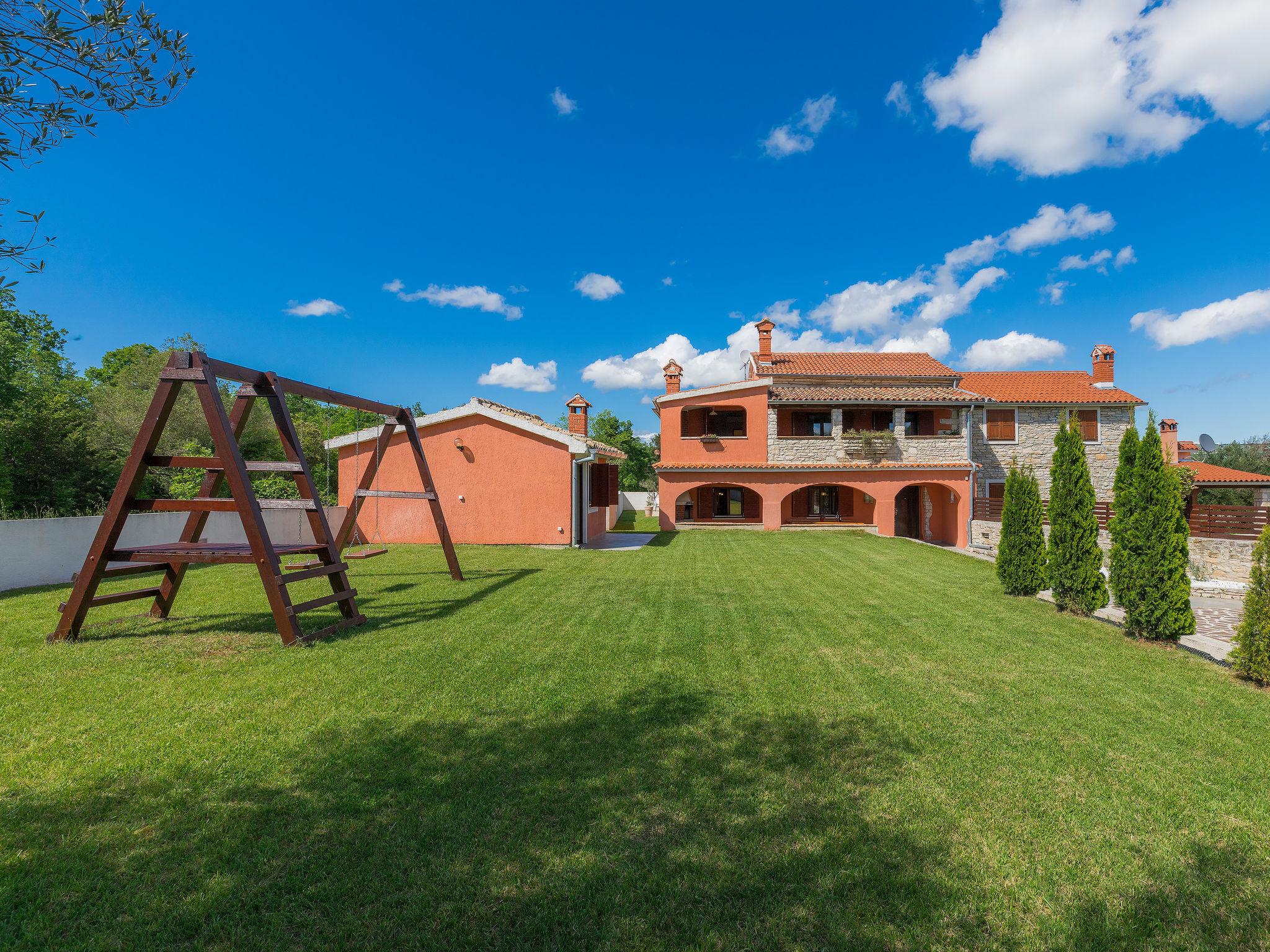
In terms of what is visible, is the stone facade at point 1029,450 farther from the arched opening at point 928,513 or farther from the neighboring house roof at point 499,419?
the neighboring house roof at point 499,419

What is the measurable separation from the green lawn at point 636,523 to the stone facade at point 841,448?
240 inches

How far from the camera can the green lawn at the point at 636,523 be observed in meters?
24.9

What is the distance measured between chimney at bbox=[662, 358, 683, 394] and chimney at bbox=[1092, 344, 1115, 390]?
67.8 ft

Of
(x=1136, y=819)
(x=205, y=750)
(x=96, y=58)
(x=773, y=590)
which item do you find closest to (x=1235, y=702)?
(x=1136, y=819)

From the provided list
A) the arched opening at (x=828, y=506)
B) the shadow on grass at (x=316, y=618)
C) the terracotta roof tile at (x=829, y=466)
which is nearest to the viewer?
the shadow on grass at (x=316, y=618)

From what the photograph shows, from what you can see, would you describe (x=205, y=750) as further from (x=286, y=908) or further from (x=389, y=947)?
(x=389, y=947)

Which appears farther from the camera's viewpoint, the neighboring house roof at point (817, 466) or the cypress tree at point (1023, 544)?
the neighboring house roof at point (817, 466)

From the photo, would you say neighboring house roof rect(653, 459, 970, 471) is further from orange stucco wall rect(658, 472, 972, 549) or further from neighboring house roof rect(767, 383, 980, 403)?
neighboring house roof rect(767, 383, 980, 403)

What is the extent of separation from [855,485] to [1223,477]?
1959 centimetres

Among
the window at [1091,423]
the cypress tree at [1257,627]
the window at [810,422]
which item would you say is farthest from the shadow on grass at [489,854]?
the window at [1091,423]

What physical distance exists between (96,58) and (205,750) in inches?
191

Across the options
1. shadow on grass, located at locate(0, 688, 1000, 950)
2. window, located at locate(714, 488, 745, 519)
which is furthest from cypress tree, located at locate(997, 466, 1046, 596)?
window, located at locate(714, 488, 745, 519)

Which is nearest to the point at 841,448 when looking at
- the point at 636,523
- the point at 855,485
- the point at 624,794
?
the point at 855,485

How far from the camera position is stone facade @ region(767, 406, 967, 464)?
76.8ft
